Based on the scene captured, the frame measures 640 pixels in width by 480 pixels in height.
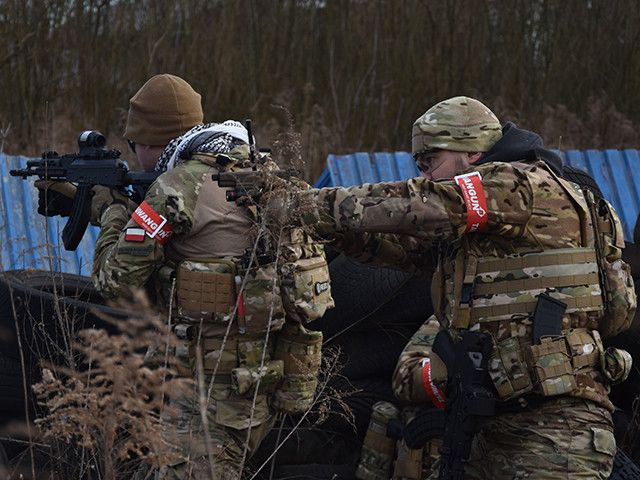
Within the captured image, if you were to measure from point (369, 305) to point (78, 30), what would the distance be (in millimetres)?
5156

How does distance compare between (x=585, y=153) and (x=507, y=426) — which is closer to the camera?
(x=507, y=426)

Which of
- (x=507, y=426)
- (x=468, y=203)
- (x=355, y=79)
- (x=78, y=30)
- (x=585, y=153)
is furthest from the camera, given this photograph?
(x=355, y=79)

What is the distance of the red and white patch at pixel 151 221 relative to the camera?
3.65m

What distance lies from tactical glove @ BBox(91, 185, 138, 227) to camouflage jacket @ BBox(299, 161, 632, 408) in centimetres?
89

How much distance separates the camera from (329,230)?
3.29 meters

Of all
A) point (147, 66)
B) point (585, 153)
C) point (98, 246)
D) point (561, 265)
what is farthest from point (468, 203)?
point (147, 66)

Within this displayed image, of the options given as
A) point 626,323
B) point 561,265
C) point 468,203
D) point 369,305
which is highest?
point 468,203

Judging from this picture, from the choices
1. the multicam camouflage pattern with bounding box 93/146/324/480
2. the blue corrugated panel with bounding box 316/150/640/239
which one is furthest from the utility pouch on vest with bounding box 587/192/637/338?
the blue corrugated panel with bounding box 316/150/640/239

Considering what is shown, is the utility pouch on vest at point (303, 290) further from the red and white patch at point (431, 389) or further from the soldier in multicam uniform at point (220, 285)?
the red and white patch at point (431, 389)

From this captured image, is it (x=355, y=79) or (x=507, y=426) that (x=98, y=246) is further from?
(x=355, y=79)

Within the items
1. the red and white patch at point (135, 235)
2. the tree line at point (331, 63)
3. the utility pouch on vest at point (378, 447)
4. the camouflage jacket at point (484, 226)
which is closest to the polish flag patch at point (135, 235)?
the red and white patch at point (135, 235)

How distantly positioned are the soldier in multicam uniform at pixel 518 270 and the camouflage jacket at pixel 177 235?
401 millimetres

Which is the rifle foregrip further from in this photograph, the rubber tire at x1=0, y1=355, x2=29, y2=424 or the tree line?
the tree line

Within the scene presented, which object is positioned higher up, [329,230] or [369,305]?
[329,230]
